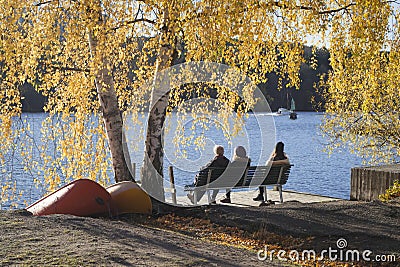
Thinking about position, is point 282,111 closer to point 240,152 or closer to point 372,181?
point 372,181

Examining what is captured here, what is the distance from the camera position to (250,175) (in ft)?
35.9

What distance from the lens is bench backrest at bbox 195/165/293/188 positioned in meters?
10.6

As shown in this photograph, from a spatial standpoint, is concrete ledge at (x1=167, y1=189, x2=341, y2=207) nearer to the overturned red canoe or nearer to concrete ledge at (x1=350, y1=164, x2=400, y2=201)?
concrete ledge at (x1=350, y1=164, x2=400, y2=201)

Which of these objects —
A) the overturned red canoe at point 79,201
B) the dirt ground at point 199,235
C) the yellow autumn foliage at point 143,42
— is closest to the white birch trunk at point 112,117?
the yellow autumn foliage at point 143,42

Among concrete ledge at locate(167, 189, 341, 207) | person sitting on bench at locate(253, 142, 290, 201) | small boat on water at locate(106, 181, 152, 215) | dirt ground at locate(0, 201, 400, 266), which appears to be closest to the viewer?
dirt ground at locate(0, 201, 400, 266)

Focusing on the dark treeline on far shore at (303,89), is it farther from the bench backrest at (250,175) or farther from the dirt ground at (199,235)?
the dirt ground at (199,235)

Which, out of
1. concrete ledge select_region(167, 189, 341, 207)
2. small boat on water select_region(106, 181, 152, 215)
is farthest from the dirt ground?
concrete ledge select_region(167, 189, 341, 207)

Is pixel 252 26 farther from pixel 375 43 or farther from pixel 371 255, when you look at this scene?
pixel 371 255

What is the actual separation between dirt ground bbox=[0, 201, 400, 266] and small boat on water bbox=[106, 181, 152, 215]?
21cm

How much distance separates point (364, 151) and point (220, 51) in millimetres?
10704

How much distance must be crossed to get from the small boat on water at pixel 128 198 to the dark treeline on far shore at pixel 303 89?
110 inches

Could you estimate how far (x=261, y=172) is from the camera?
36.2 ft

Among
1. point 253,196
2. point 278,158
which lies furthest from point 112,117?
point 253,196

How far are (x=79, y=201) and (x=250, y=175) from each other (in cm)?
366
